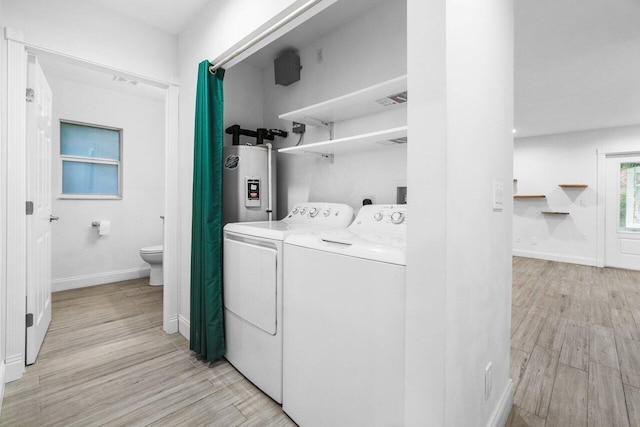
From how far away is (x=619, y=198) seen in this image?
524 cm

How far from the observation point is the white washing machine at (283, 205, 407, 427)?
108 cm

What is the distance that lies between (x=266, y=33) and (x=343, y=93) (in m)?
0.70

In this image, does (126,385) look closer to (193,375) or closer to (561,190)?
(193,375)

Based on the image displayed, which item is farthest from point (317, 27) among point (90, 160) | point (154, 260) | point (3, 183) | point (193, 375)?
point (90, 160)

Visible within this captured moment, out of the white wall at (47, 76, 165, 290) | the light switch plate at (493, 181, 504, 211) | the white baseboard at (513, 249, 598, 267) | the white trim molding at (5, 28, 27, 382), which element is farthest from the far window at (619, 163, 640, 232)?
the white trim molding at (5, 28, 27, 382)

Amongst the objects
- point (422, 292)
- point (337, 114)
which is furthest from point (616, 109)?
point (422, 292)

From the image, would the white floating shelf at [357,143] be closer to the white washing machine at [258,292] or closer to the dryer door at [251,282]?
the white washing machine at [258,292]

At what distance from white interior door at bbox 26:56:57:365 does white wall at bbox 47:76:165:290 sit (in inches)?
55.7

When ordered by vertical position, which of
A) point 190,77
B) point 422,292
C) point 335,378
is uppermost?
point 190,77

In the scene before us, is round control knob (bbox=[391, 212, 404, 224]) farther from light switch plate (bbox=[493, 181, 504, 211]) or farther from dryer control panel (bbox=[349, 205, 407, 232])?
light switch plate (bbox=[493, 181, 504, 211])

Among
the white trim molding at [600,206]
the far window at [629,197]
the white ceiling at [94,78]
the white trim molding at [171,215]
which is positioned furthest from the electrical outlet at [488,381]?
the far window at [629,197]

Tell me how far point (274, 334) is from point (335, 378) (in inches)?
18.0

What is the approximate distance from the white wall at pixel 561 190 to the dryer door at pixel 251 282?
6.45 m

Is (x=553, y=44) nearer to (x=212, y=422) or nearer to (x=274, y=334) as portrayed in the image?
(x=274, y=334)
